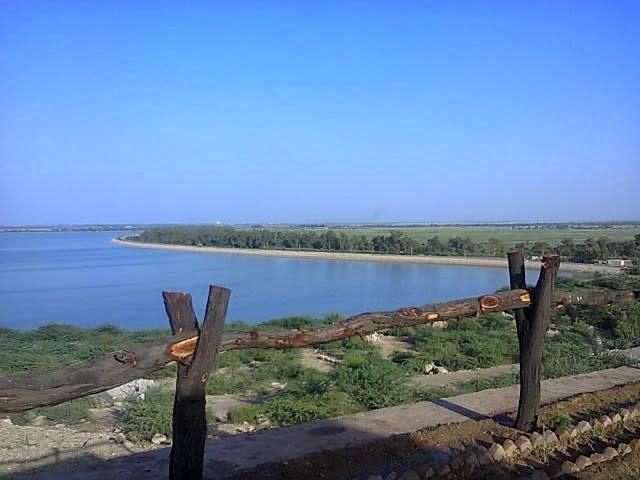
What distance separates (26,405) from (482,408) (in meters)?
3.89

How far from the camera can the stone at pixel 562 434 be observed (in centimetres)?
405

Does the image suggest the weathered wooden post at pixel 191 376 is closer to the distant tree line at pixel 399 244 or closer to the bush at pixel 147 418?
the bush at pixel 147 418

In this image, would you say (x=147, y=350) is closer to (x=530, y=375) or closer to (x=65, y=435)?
(x=530, y=375)

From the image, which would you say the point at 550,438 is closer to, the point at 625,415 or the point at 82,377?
the point at 625,415

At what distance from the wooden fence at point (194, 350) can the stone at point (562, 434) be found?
0.43m

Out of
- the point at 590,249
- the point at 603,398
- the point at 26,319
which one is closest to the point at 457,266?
the point at 590,249

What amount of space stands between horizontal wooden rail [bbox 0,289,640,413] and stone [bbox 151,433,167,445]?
135 inches

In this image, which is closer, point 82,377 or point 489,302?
point 82,377

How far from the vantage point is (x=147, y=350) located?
267cm

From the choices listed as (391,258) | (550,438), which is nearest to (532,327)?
(550,438)

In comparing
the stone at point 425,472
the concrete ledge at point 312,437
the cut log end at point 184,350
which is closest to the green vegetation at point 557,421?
the concrete ledge at point 312,437

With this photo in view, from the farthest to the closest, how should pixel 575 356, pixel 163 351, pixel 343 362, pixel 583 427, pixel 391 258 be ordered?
pixel 391 258 → pixel 343 362 → pixel 575 356 → pixel 583 427 → pixel 163 351

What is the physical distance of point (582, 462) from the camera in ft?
11.7

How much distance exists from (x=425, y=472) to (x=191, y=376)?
1530 millimetres
